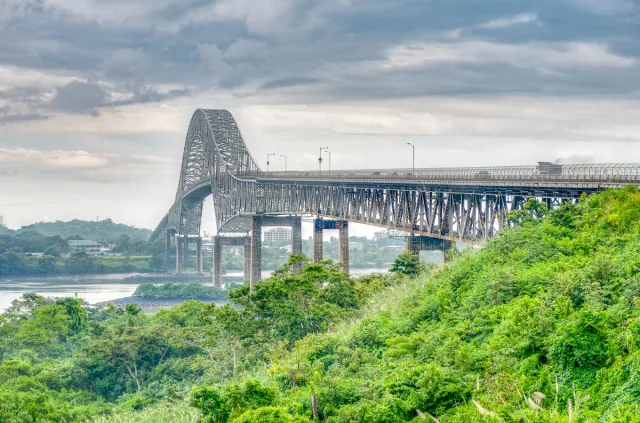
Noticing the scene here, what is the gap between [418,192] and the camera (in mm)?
66375

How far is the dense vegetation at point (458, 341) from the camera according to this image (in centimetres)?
2191

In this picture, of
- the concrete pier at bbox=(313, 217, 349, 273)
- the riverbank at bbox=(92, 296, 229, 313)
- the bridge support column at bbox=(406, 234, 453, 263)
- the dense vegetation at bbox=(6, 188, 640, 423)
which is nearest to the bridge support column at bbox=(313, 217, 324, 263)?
the concrete pier at bbox=(313, 217, 349, 273)

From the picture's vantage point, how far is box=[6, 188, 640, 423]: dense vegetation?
21906mm

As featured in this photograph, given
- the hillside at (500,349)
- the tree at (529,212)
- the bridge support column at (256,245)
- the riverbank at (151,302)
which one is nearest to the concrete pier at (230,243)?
the riverbank at (151,302)

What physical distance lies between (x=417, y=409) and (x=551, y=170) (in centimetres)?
3054

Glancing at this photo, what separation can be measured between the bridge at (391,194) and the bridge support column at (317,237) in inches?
4.9

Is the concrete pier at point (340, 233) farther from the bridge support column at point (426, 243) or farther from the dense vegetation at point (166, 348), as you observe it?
the bridge support column at point (426, 243)

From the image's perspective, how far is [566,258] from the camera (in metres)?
32.7

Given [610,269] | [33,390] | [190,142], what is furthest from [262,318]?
[190,142]

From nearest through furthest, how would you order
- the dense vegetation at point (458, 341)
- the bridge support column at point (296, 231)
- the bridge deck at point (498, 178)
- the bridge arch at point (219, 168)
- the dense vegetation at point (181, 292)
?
1. the dense vegetation at point (458, 341)
2. the bridge deck at point (498, 178)
3. the bridge support column at point (296, 231)
4. the bridge arch at point (219, 168)
5. the dense vegetation at point (181, 292)

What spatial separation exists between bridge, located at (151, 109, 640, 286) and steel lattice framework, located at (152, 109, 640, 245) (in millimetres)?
58

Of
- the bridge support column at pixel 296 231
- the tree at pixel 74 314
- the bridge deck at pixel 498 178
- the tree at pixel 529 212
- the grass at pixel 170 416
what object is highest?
the bridge deck at pixel 498 178

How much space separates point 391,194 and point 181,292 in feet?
311

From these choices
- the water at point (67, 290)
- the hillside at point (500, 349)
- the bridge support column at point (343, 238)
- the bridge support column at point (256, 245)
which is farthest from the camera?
the water at point (67, 290)
